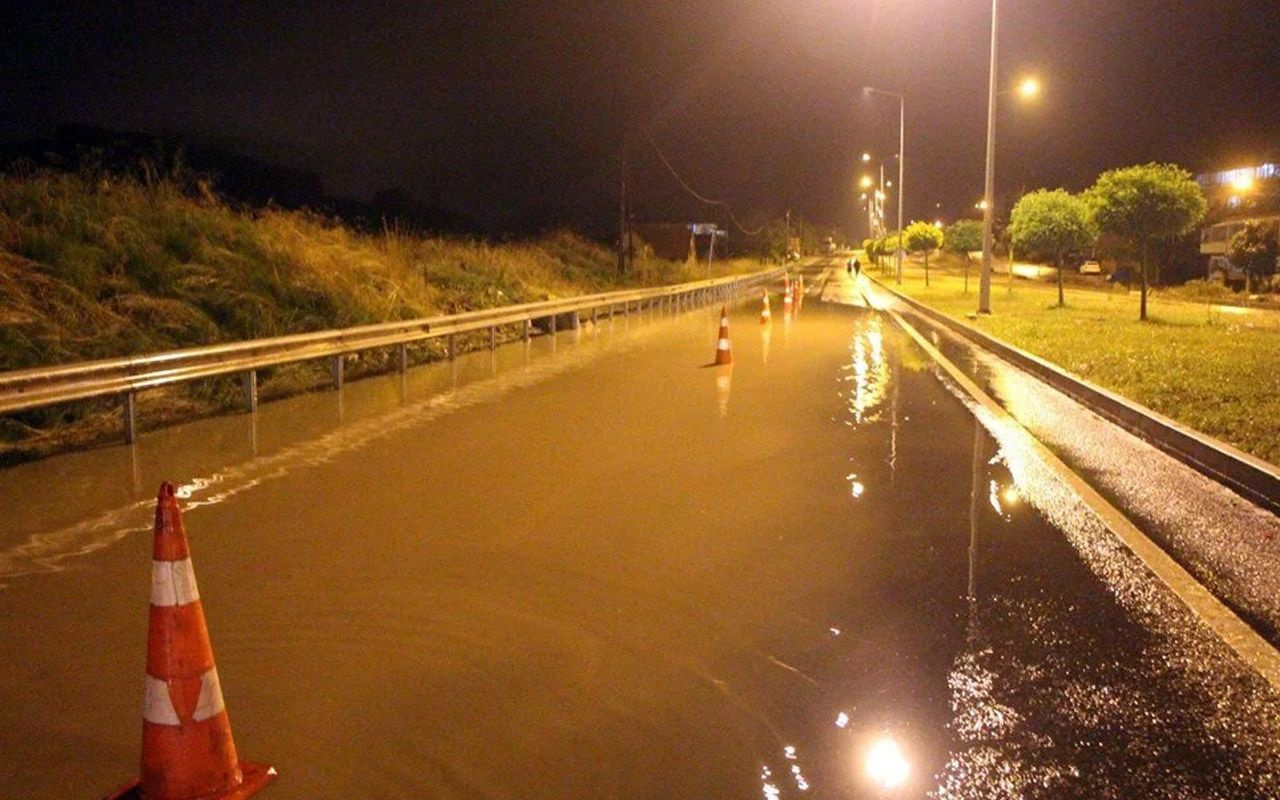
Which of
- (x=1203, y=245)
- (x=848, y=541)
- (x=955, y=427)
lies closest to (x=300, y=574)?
(x=848, y=541)

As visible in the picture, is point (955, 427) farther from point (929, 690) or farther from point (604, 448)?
point (929, 690)

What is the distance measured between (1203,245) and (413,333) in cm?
7435

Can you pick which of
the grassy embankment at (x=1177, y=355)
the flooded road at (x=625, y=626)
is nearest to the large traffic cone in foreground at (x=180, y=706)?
the flooded road at (x=625, y=626)

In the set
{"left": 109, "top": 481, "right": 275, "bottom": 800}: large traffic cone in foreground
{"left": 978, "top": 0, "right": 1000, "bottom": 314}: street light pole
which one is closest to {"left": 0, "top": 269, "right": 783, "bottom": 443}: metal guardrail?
{"left": 109, "top": 481, "right": 275, "bottom": 800}: large traffic cone in foreground

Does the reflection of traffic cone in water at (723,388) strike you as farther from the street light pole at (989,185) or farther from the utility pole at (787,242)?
the utility pole at (787,242)

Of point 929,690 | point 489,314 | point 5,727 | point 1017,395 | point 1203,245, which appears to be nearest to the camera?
point 5,727

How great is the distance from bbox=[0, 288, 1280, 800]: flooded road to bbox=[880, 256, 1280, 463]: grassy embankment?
3217 mm

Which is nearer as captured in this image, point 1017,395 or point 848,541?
point 848,541

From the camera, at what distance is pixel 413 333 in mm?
17172

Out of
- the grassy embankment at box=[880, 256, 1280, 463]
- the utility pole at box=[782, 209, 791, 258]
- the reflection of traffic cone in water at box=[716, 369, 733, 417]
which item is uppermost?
the utility pole at box=[782, 209, 791, 258]

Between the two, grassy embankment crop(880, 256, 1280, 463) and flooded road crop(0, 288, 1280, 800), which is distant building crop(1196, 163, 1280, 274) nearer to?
grassy embankment crop(880, 256, 1280, 463)

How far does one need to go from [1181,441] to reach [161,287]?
1218 cm

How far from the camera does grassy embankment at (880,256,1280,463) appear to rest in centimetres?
1209

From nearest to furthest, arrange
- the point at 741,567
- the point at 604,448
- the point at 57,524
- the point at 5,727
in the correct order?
1. the point at 5,727
2. the point at 741,567
3. the point at 57,524
4. the point at 604,448
